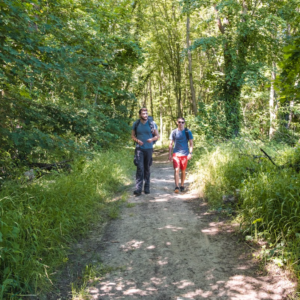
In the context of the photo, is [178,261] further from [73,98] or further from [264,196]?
[73,98]

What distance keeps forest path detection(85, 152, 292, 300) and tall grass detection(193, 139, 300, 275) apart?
39cm

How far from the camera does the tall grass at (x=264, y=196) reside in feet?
12.1

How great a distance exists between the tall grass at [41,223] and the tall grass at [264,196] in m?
2.66

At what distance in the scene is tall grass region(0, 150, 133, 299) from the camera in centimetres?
298

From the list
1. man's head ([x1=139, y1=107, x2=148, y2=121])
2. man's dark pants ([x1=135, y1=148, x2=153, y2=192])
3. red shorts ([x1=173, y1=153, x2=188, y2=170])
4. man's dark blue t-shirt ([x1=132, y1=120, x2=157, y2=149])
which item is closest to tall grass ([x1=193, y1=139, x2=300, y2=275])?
red shorts ([x1=173, y1=153, x2=188, y2=170])

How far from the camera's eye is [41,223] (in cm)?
388

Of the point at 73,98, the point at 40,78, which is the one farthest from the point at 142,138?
the point at 40,78

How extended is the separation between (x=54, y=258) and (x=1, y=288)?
1.03m

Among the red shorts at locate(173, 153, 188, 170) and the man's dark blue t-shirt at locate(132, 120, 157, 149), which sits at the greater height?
the man's dark blue t-shirt at locate(132, 120, 157, 149)

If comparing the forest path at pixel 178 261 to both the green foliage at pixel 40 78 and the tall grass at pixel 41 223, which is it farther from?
the green foliage at pixel 40 78

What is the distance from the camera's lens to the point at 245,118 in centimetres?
1406

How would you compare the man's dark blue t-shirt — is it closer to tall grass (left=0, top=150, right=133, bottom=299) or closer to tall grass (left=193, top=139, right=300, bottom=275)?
tall grass (left=0, top=150, right=133, bottom=299)

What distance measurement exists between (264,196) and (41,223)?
361 centimetres

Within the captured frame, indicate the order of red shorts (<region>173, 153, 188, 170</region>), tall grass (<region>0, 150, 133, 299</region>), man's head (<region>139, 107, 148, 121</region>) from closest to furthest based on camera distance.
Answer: tall grass (<region>0, 150, 133, 299</region>) < man's head (<region>139, 107, 148, 121</region>) < red shorts (<region>173, 153, 188, 170</region>)
